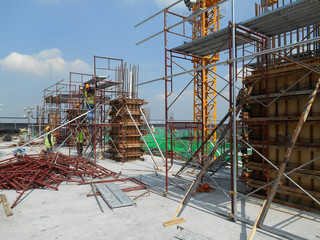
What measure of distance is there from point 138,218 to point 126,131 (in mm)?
9734

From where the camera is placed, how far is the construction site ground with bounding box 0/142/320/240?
17.2ft

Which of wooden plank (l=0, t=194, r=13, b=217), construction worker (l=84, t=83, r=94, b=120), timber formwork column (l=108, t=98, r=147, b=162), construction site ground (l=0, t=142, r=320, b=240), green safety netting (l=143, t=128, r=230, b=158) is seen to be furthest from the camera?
construction worker (l=84, t=83, r=94, b=120)

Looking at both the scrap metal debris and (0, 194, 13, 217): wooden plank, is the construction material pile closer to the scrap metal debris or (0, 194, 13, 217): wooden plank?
the scrap metal debris

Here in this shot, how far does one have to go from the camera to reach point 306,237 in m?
5.06

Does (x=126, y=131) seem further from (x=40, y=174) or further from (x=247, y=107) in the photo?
(x=247, y=107)

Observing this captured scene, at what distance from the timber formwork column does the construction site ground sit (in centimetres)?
681

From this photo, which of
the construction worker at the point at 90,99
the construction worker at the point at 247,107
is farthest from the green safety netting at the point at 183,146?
the construction worker at the point at 90,99

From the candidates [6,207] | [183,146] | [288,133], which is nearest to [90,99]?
[183,146]

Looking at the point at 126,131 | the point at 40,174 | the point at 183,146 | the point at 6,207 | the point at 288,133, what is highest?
the point at 288,133

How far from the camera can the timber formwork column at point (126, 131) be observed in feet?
49.9

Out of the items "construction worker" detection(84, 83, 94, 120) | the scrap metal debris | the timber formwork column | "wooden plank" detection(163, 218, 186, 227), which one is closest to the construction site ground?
"wooden plank" detection(163, 218, 186, 227)

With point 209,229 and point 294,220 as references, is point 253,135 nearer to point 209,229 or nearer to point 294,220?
point 294,220

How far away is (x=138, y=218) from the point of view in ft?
20.0

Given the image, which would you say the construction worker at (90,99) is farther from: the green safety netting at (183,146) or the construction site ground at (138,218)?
the construction site ground at (138,218)
